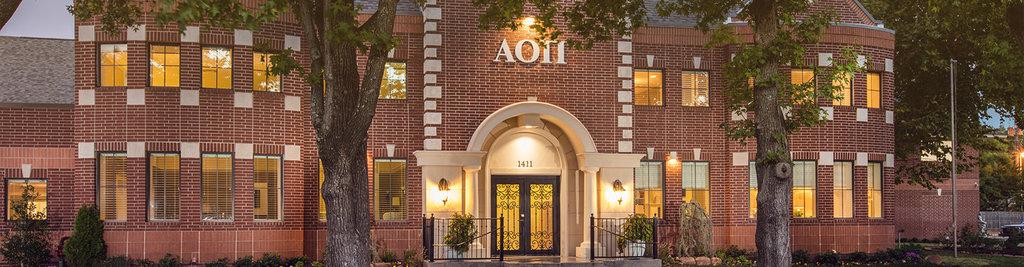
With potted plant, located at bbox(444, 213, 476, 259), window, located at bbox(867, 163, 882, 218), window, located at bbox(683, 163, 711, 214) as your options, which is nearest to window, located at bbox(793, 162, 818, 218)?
window, located at bbox(867, 163, 882, 218)

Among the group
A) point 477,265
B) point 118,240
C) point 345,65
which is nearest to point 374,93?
point 345,65

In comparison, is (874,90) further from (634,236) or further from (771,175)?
(771,175)

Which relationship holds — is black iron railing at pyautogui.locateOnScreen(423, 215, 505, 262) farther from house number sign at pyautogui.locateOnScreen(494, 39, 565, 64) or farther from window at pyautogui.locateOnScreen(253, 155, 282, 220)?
house number sign at pyautogui.locateOnScreen(494, 39, 565, 64)

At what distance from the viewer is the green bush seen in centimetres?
2570

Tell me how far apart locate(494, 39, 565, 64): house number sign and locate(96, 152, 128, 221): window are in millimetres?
8169

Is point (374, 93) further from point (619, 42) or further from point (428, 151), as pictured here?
point (619, 42)

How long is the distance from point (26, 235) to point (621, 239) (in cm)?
1243

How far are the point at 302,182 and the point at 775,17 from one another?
425 inches

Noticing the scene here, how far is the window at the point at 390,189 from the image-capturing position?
28.5m

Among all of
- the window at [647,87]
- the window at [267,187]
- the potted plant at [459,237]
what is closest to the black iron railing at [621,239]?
the potted plant at [459,237]

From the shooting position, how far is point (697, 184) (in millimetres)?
30797

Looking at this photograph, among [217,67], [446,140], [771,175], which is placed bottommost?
[771,175]

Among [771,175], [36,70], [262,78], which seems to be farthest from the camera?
[36,70]

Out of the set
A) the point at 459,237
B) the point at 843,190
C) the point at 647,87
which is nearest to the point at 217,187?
the point at 459,237
